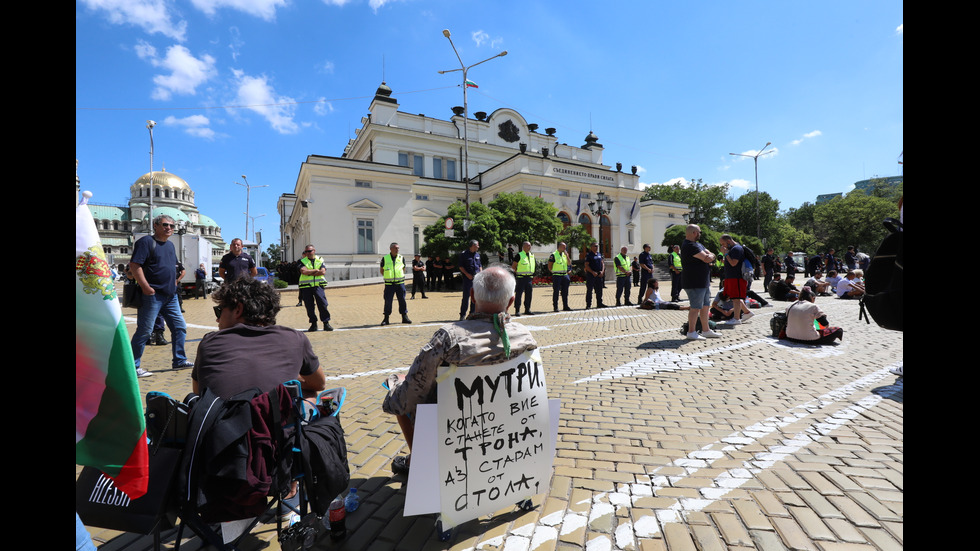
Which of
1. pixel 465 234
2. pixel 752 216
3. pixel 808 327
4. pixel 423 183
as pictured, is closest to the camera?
pixel 808 327

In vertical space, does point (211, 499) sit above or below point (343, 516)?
above

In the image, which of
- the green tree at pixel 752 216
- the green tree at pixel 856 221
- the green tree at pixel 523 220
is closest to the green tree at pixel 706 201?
the green tree at pixel 752 216

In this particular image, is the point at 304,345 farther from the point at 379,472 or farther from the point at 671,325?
the point at 671,325

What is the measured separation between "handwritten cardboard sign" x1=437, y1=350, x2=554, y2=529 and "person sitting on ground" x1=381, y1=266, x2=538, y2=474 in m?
0.07

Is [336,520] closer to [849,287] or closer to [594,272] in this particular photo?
[594,272]

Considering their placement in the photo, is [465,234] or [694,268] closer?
[694,268]

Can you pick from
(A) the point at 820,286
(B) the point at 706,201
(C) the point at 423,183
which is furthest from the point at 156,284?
(B) the point at 706,201

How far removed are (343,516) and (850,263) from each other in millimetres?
25718

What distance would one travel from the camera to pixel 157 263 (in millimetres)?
5582

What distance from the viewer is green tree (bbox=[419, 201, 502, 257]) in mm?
23141

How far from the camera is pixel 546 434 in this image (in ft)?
7.85

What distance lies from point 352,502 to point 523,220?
23.4 metres
